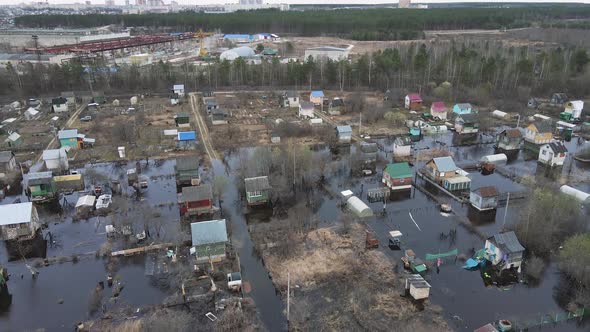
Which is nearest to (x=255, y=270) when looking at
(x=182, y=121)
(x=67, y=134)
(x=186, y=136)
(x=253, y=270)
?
(x=253, y=270)

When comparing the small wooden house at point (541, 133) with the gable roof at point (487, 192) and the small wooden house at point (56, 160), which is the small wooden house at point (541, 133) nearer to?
the gable roof at point (487, 192)

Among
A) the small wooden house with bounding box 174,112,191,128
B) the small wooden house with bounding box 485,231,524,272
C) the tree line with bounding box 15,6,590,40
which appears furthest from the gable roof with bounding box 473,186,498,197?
the tree line with bounding box 15,6,590,40

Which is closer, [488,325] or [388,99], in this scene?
[488,325]

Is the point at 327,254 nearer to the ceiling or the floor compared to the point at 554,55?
nearer to the floor

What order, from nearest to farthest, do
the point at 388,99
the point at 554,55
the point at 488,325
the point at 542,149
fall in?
the point at 488,325, the point at 542,149, the point at 388,99, the point at 554,55

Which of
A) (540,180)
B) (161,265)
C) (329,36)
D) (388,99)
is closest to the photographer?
(161,265)

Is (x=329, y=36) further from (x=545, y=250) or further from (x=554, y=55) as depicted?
(x=545, y=250)

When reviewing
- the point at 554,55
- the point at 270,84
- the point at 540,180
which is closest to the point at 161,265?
the point at 540,180
